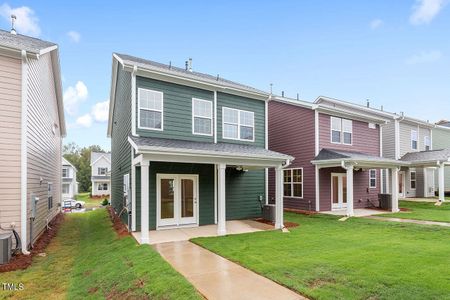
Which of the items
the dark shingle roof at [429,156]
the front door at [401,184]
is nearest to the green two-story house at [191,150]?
the dark shingle roof at [429,156]

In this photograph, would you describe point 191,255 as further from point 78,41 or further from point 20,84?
point 78,41

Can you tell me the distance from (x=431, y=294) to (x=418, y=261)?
6.27 feet

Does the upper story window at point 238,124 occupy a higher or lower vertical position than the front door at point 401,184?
higher

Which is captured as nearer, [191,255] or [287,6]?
[191,255]

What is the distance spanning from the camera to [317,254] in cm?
678

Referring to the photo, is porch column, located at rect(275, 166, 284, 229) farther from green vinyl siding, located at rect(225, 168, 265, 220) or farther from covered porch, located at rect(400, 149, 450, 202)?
covered porch, located at rect(400, 149, 450, 202)

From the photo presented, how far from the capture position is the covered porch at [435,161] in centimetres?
1706

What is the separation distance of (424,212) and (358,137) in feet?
16.6

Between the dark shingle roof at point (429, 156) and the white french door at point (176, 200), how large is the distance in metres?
15.3

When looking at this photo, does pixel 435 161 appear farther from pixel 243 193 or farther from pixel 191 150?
pixel 191 150

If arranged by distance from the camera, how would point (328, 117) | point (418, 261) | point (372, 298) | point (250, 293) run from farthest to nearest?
point (328, 117) → point (418, 261) → point (250, 293) → point (372, 298)

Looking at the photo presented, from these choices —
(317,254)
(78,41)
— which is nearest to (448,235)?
(317,254)

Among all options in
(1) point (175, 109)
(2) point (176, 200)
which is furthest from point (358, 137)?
(2) point (176, 200)

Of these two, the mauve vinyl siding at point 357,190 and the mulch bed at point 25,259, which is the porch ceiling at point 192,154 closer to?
the mulch bed at point 25,259
